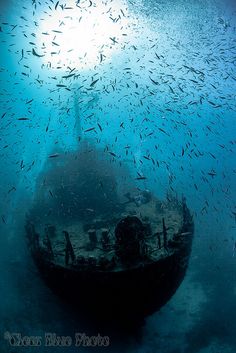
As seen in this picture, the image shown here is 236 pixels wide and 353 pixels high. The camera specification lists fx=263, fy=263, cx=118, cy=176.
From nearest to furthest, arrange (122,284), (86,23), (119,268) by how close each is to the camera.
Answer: (119,268) < (122,284) < (86,23)

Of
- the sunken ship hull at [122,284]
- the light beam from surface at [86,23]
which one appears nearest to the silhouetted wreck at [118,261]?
the sunken ship hull at [122,284]

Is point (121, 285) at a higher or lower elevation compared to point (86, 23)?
lower

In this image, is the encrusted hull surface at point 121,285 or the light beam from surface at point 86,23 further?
the light beam from surface at point 86,23

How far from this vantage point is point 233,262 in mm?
15852

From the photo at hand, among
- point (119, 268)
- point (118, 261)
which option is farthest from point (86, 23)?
point (119, 268)

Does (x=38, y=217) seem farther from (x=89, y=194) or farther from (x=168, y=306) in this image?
(x=168, y=306)

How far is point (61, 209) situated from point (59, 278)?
4.80 metres

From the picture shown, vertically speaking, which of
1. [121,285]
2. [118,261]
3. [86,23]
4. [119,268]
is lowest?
[121,285]

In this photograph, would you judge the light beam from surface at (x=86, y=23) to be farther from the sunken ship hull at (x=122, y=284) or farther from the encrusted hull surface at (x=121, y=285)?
the encrusted hull surface at (x=121, y=285)

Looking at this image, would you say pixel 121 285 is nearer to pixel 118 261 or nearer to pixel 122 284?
pixel 122 284

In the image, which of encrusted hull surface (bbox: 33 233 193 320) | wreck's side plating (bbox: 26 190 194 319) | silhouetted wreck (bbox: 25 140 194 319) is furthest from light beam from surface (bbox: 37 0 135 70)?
encrusted hull surface (bbox: 33 233 193 320)

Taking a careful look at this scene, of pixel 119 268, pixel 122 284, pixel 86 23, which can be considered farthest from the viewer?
pixel 86 23

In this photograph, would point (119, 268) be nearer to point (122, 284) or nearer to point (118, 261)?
point (118, 261)

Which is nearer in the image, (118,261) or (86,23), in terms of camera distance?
(118,261)
